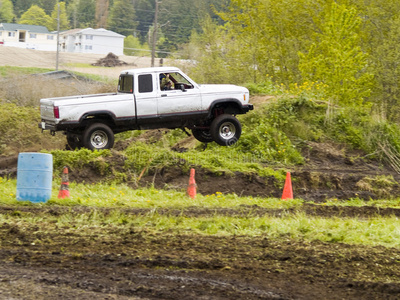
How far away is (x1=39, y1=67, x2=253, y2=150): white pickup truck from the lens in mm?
14320

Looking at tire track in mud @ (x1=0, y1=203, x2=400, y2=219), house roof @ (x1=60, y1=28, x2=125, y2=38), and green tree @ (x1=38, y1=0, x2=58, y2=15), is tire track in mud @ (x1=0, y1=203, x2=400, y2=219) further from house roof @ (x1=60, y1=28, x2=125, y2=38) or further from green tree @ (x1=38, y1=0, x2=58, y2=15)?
house roof @ (x1=60, y1=28, x2=125, y2=38)

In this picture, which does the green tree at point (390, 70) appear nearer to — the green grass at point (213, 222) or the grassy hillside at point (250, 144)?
the grassy hillside at point (250, 144)

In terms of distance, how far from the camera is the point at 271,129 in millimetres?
17625

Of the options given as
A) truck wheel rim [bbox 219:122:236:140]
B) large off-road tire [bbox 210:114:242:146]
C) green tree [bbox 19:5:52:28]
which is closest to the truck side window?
large off-road tire [bbox 210:114:242:146]

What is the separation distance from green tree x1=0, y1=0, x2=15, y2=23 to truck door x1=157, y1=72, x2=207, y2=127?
292 ft

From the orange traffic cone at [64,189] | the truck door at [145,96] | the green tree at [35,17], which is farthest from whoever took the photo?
the green tree at [35,17]

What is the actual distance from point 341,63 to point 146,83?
514 inches

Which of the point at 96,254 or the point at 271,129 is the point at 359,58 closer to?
the point at 271,129

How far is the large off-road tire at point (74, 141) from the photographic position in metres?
14.9

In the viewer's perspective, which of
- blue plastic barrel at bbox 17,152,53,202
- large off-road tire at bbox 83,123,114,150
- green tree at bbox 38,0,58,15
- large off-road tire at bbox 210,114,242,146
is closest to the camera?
blue plastic barrel at bbox 17,152,53,202

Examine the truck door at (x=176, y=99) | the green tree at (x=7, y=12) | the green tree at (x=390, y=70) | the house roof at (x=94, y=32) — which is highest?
the green tree at (x=7, y=12)

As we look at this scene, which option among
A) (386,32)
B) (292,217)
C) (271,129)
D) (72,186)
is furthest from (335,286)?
(386,32)

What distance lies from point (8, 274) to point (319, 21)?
28.6m

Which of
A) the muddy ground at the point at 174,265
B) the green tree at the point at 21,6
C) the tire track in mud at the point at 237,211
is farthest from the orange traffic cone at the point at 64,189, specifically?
the green tree at the point at 21,6
